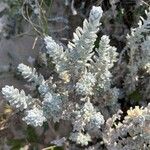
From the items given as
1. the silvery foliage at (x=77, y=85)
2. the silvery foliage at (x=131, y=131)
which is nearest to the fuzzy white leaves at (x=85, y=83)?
the silvery foliage at (x=77, y=85)

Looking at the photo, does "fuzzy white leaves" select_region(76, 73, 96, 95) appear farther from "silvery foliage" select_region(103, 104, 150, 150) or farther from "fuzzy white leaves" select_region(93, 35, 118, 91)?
"silvery foliage" select_region(103, 104, 150, 150)

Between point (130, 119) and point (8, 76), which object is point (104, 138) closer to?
point (130, 119)

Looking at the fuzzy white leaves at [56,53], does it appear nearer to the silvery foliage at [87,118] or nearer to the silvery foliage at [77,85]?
the silvery foliage at [77,85]

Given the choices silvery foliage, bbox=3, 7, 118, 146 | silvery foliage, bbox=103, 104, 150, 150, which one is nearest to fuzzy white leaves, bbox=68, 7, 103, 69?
silvery foliage, bbox=3, 7, 118, 146

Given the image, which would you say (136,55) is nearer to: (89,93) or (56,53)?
(89,93)

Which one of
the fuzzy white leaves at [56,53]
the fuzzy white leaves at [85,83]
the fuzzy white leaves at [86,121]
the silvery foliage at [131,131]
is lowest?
the silvery foliage at [131,131]
